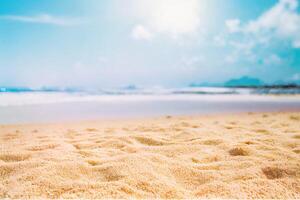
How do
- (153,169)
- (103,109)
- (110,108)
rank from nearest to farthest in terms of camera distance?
(153,169) → (103,109) → (110,108)

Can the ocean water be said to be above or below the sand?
above

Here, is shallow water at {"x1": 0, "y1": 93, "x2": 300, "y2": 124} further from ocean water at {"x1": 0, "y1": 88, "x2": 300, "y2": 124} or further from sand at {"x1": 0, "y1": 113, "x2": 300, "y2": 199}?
sand at {"x1": 0, "y1": 113, "x2": 300, "y2": 199}

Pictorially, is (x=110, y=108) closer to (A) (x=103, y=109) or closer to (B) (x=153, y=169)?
(A) (x=103, y=109)

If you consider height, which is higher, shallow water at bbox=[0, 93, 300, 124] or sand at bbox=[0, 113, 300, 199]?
shallow water at bbox=[0, 93, 300, 124]

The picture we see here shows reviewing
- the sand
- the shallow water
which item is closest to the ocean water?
the shallow water

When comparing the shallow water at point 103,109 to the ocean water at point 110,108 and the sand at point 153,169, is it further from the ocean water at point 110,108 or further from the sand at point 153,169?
the sand at point 153,169

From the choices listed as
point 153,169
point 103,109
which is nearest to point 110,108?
point 103,109

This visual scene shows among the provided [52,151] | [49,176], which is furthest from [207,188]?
[52,151]

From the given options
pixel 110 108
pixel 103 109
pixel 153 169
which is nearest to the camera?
pixel 153 169

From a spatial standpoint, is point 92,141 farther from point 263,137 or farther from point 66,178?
point 263,137

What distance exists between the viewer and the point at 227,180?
1.74 m

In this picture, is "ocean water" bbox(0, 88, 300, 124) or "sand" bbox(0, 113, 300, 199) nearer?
"sand" bbox(0, 113, 300, 199)

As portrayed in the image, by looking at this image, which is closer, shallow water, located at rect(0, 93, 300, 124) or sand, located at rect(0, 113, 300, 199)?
sand, located at rect(0, 113, 300, 199)

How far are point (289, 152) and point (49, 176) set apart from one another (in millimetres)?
2137
